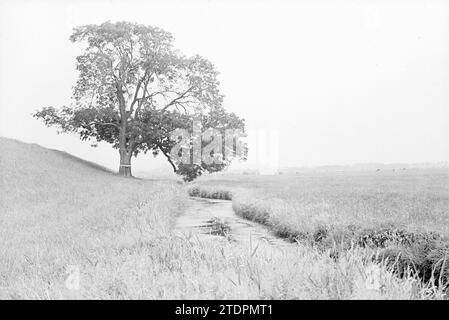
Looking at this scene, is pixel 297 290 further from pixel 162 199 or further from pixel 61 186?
pixel 61 186

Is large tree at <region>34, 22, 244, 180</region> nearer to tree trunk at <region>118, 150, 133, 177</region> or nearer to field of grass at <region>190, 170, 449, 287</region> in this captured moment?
tree trunk at <region>118, 150, 133, 177</region>

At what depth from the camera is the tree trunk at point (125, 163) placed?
1496 inches

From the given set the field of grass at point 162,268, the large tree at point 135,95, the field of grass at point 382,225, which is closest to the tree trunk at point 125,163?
the large tree at point 135,95

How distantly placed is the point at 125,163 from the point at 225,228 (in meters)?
24.7

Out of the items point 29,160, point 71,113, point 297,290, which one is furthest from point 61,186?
point 297,290

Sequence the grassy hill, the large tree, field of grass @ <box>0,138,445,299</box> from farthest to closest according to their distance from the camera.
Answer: the large tree → the grassy hill → field of grass @ <box>0,138,445,299</box>

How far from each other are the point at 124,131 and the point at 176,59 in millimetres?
6956

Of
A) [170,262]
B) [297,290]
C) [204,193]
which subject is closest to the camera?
[297,290]

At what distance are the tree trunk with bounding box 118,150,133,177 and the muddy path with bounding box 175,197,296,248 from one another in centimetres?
1873

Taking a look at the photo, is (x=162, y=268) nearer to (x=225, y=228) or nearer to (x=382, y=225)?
(x=382, y=225)

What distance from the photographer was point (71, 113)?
38562mm

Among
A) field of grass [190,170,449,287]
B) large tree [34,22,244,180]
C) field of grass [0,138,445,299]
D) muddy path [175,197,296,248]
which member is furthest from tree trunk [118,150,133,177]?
field of grass [0,138,445,299]

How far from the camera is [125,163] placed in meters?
38.1

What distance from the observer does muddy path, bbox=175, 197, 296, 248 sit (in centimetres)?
1243
